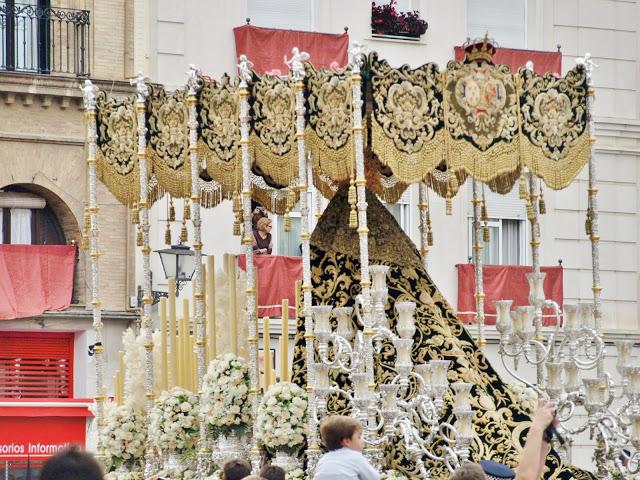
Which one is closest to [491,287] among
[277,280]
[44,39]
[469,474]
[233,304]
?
[277,280]

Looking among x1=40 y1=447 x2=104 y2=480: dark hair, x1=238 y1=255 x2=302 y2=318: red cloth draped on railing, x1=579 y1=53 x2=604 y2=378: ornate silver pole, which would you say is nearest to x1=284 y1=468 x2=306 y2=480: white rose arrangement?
x1=579 y1=53 x2=604 y2=378: ornate silver pole

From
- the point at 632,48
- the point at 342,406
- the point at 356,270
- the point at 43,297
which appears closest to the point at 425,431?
the point at 342,406

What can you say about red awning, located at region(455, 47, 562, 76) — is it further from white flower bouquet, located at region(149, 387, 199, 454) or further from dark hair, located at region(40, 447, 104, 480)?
dark hair, located at region(40, 447, 104, 480)

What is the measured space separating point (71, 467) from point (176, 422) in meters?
9.20

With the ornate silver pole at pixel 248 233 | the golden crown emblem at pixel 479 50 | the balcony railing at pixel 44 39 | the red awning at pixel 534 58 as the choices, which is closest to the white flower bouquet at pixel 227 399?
the ornate silver pole at pixel 248 233

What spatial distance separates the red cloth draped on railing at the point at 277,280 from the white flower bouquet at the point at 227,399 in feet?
31.2

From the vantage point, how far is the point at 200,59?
26516 millimetres

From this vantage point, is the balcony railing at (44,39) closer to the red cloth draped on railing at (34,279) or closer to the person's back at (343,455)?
the red cloth draped on railing at (34,279)

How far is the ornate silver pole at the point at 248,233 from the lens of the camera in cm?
1575

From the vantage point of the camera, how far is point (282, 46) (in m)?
26.8

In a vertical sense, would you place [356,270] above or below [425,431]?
above

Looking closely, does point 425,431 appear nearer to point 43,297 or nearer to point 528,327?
point 528,327

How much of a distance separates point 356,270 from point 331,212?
588mm

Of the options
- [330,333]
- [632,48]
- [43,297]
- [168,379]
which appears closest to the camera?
[330,333]
